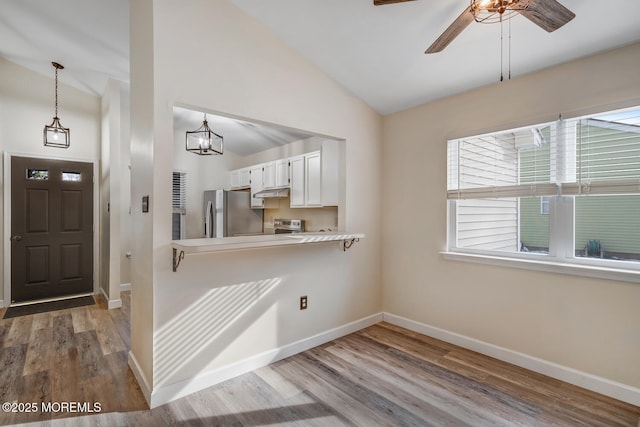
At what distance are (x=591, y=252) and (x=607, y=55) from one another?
1433mm

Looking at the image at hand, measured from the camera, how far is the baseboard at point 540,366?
7.12ft

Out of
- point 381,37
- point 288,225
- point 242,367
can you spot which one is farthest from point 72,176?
point 381,37

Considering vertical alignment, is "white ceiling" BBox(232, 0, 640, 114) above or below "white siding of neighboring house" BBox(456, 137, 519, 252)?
above

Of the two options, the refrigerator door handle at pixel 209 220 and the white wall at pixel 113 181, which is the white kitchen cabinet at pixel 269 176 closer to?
the refrigerator door handle at pixel 209 220

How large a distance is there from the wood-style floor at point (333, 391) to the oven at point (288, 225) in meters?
1.90

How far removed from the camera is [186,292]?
224 cm

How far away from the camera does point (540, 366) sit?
8.25ft

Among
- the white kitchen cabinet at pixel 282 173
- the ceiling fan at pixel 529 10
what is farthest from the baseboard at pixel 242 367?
the ceiling fan at pixel 529 10

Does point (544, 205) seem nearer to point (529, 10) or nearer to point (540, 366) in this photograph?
point (540, 366)

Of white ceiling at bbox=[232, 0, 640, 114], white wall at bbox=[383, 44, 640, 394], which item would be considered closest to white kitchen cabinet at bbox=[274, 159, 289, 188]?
white wall at bbox=[383, 44, 640, 394]

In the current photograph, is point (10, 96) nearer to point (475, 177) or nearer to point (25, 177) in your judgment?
point (25, 177)

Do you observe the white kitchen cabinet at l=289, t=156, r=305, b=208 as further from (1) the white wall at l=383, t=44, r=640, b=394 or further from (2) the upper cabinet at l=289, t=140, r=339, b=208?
(1) the white wall at l=383, t=44, r=640, b=394

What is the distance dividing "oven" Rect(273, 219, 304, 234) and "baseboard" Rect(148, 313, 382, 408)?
166 cm

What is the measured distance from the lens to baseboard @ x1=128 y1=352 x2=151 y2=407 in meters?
2.15
